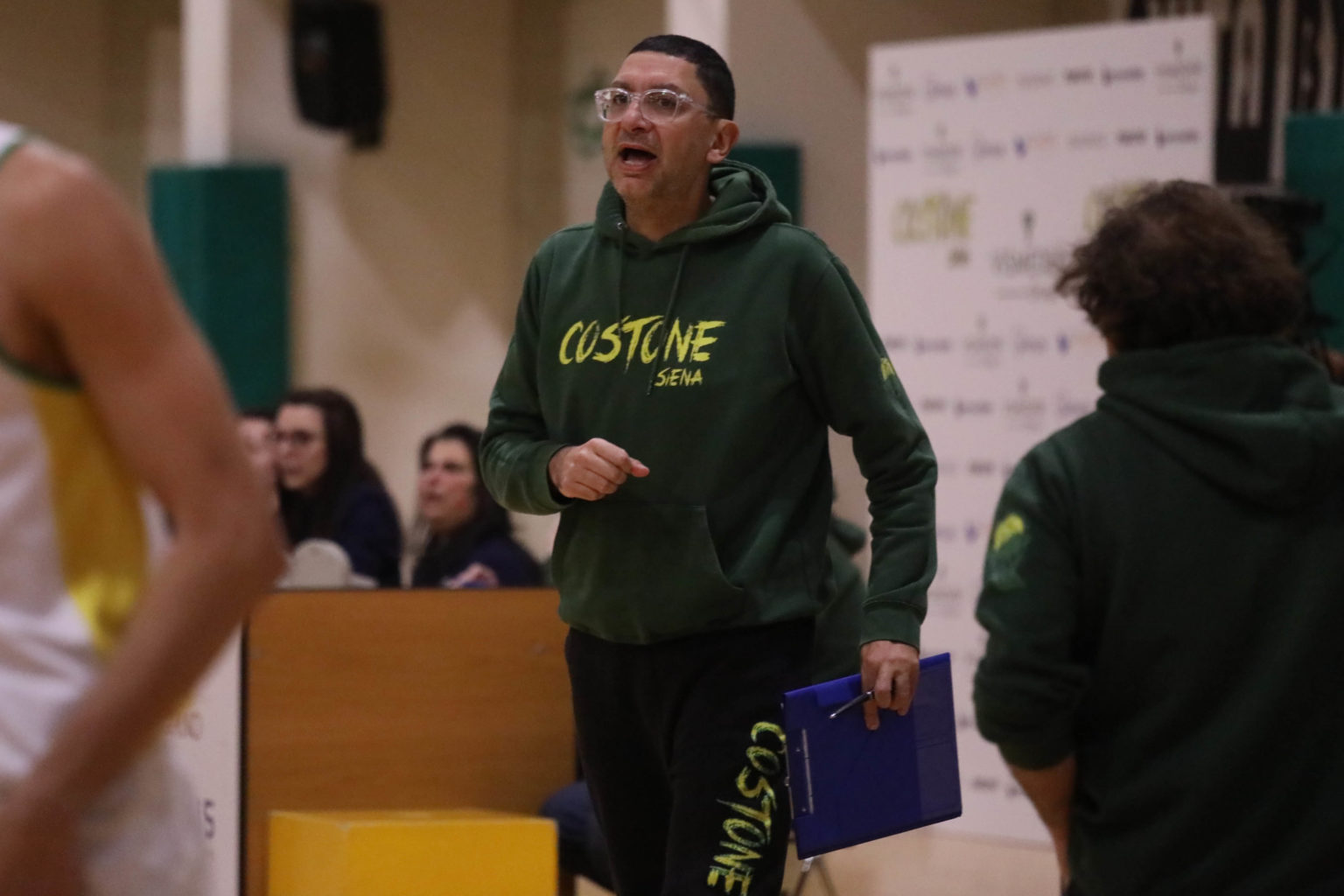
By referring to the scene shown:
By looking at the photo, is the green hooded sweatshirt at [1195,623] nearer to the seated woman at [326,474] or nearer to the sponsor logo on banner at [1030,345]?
the sponsor logo on banner at [1030,345]

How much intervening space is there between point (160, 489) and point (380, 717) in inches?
121

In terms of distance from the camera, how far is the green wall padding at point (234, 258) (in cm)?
850

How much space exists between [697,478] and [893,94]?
347 cm

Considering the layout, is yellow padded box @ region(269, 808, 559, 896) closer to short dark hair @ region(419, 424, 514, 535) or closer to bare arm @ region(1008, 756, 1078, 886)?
short dark hair @ region(419, 424, 514, 535)

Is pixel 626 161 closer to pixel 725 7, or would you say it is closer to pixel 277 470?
pixel 277 470

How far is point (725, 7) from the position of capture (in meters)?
6.76

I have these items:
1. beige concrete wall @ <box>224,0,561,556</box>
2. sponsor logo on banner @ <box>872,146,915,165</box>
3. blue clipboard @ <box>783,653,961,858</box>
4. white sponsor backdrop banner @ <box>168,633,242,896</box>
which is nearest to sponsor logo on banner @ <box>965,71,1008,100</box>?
sponsor logo on banner @ <box>872,146,915,165</box>

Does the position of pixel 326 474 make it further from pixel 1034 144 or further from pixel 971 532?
pixel 1034 144

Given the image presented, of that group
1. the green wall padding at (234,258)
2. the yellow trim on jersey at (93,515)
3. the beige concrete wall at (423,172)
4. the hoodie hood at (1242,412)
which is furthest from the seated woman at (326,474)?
the yellow trim on jersey at (93,515)

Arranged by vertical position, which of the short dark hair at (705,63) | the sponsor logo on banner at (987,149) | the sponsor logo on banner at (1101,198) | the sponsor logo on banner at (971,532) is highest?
the short dark hair at (705,63)

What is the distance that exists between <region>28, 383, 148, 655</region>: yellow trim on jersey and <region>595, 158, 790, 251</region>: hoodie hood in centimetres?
150

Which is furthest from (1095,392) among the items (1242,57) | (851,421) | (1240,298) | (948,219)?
(1240,298)

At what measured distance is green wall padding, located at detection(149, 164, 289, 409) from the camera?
8.50 meters

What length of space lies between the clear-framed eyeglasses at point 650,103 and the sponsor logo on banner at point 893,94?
10.4ft
